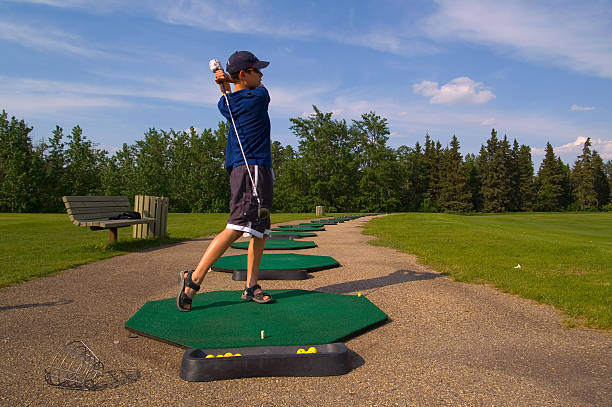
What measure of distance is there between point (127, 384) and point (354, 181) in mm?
58343

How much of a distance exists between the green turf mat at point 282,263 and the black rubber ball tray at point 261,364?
3364 mm

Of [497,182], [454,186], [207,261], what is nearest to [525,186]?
[497,182]

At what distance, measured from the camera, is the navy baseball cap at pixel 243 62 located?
413 cm

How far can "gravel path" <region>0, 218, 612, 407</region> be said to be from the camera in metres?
2.35

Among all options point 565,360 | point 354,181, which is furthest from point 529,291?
point 354,181

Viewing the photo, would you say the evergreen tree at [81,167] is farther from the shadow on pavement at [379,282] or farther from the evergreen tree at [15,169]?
the shadow on pavement at [379,282]

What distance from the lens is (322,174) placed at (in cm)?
5944

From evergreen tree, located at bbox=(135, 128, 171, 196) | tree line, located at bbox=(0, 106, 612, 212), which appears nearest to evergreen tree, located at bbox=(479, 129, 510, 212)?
tree line, located at bbox=(0, 106, 612, 212)

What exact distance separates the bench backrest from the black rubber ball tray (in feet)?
21.8

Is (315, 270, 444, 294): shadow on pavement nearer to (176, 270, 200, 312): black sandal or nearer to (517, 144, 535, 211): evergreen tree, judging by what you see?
(176, 270, 200, 312): black sandal

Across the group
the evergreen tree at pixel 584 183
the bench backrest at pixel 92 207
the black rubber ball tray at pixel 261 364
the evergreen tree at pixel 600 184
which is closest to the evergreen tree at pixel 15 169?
the bench backrest at pixel 92 207

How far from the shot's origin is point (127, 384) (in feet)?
8.25

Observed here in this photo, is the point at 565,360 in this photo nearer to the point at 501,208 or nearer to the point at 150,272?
the point at 150,272

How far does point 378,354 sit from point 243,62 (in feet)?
9.40
